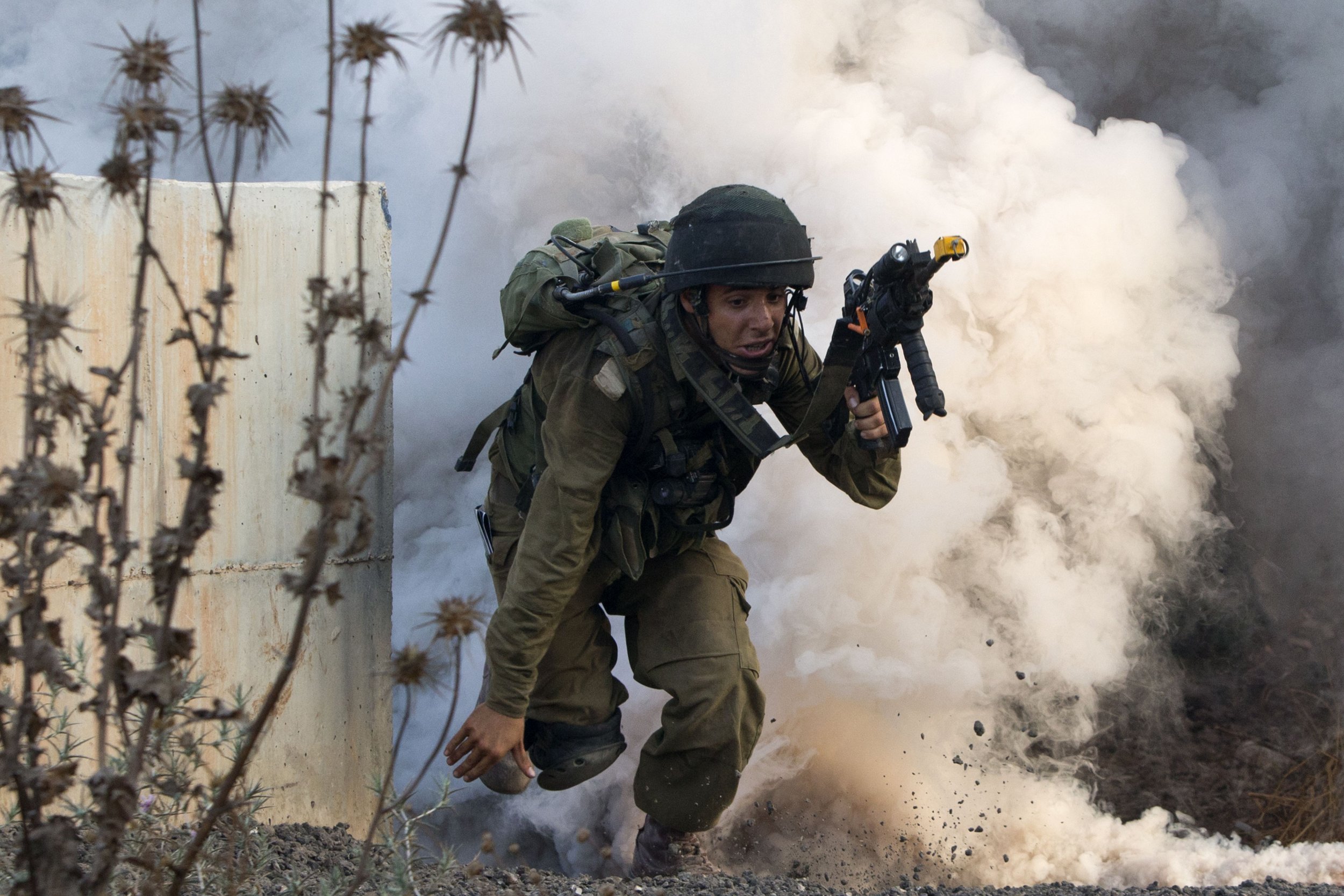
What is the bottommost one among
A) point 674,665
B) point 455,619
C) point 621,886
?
point 621,886

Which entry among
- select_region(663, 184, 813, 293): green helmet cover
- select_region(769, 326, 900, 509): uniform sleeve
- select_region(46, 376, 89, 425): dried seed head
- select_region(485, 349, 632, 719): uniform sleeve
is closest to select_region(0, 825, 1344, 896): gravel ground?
select_region(485, 349, 632, 719): uniform sleeve

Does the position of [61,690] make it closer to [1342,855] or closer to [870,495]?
[870,495]

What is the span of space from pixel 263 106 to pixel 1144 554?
13.2 ft

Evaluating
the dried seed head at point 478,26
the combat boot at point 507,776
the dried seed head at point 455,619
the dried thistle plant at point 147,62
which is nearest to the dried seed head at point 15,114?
the dried thistle plant at point 147,62

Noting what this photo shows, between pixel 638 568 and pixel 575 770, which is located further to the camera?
pixel 575 770

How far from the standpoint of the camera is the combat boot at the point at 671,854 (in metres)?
3.20

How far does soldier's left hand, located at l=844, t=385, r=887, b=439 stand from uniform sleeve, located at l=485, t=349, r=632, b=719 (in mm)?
531

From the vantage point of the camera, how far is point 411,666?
154cm

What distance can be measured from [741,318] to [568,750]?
4.29ft

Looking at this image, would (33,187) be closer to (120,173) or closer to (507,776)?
(120,173)

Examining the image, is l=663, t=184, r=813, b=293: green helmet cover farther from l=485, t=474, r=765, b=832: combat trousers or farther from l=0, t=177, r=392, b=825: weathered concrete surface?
l=0, t=177, r=392, b=825: weathered concrete surface

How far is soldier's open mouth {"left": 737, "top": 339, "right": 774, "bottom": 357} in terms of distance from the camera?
2.88 meters

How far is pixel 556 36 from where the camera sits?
4715mm

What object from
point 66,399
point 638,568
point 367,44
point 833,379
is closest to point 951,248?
point 833,379
